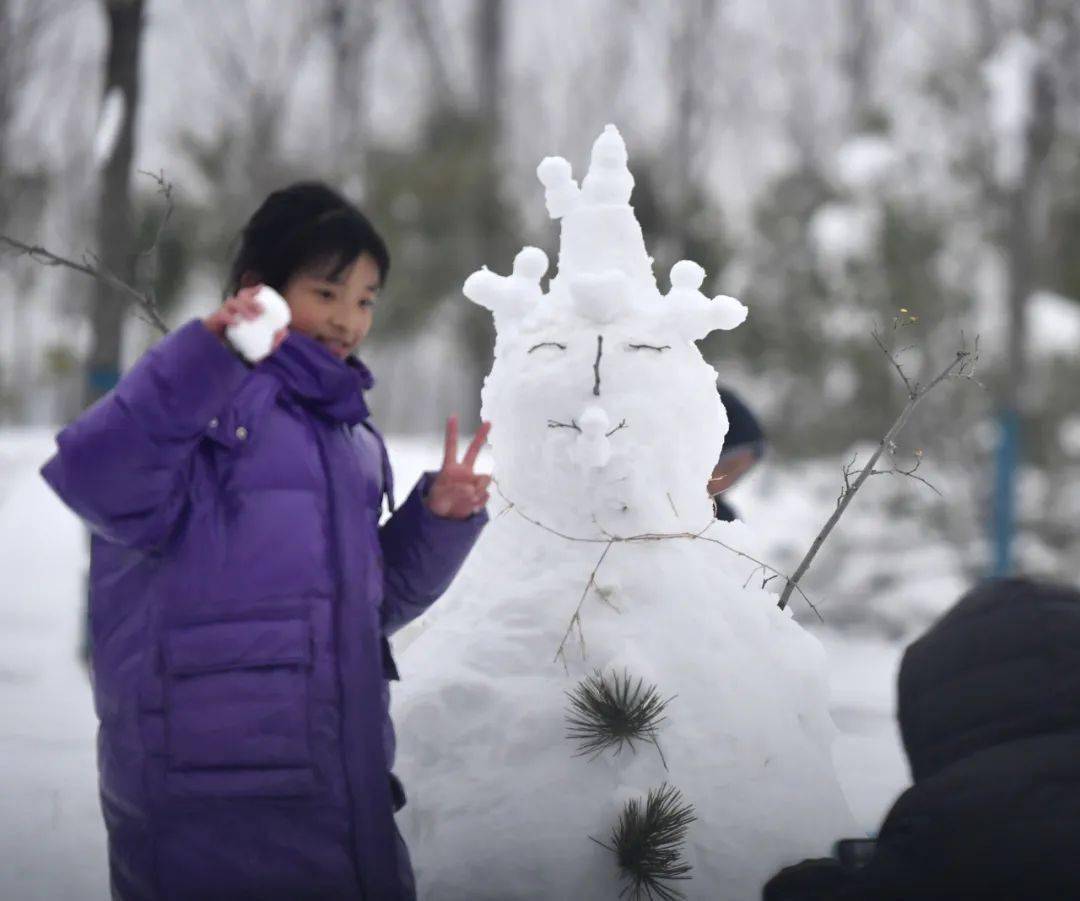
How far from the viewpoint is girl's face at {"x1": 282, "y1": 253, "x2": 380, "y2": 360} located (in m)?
1.90

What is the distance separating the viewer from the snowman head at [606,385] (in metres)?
2.41

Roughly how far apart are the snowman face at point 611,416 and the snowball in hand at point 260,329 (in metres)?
0.87

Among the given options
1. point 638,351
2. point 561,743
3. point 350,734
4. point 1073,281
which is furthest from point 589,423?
point 1073,281

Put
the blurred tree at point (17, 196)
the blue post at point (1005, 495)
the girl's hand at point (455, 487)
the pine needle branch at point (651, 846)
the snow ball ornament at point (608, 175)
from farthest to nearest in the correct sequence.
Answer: the blurred tree at point (17, 196)
the blue post at point (1005, 495)
the snow ball ornament at point (608, 175)
the pine needle branch at point (651, 846)
the girl's hand at point (455, 487)

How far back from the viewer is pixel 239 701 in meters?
1.68

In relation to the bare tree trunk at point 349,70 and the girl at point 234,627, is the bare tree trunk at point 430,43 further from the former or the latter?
the girl at point 234,627

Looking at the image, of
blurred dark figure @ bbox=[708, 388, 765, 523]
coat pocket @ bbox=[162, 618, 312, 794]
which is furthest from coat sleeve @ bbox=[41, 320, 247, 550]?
blurred dark figure @ bbox=[708, 388, 765, 523]

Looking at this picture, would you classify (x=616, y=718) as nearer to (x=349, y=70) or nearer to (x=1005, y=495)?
(x=1005, y=495)

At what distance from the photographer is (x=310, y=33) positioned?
12.6 m

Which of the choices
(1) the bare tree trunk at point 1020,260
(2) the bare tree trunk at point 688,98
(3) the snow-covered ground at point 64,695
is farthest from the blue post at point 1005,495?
(2) the bare tree trunk at point 688,98

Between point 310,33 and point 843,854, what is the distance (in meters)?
12.1

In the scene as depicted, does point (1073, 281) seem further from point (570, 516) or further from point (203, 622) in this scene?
point (203, 622)

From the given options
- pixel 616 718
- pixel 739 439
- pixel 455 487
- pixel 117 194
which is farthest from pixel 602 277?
pixel 117 194

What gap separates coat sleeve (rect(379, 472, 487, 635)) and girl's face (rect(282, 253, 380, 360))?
0.28m
